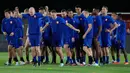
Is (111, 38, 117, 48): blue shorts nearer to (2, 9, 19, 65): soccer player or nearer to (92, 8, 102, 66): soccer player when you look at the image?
(92, 8, 102, 66): soccer player

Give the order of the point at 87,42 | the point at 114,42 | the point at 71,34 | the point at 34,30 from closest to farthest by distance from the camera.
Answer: the point at 34,30, the point at 87,42, the point at 71,34, the point at 114,42

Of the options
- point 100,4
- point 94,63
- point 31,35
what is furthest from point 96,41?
point 100,4

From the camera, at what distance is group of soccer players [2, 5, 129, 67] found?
770 inches

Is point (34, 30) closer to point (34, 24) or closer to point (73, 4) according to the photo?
point (34, 24)

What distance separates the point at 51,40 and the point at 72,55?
1.04 metres

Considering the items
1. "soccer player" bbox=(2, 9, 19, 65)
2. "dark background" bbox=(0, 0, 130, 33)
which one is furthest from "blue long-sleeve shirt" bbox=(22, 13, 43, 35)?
"dark background" bbox=(0, 0, 130, 33)

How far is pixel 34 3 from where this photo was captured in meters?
40.5

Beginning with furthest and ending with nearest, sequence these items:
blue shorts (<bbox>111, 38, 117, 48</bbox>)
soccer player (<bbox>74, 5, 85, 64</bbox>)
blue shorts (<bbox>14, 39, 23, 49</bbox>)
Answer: blue shorts (<bbox>111, 38, 117, 48</bbox>) < blue shorts (<bbox>14, 39, 23, 49</bbox>) < soccer player (<bbox>74, 5, 85, 64</bbox>)

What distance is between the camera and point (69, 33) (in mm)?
20797

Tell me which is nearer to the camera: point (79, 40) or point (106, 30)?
point (79, 40)

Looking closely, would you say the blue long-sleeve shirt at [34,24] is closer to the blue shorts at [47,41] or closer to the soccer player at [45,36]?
the soccer player at [45,36]

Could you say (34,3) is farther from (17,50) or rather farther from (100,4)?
(17,50)

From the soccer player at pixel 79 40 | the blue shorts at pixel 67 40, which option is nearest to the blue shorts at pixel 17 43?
the blue shorts at pixel 67 40

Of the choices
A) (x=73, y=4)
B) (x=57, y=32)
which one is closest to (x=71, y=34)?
(x=57, y=32)
